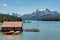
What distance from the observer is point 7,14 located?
18.4m

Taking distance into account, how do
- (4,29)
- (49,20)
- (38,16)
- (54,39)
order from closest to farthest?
1. (54,39)
2. (4,29)
3. (49,20)
4. (38,16)

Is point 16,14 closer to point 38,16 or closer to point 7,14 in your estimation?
point 7,14

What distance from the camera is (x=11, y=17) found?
18406 millimetres

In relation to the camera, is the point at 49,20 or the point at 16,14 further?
the point at 49,20

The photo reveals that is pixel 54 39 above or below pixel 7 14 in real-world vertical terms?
below

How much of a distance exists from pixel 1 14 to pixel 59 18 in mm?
8352

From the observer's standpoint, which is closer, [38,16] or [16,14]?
[16,14]

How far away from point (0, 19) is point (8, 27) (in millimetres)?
3858

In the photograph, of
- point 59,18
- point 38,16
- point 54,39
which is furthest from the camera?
point 38,16

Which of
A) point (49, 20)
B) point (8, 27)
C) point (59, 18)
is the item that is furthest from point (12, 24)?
point (49, 20)

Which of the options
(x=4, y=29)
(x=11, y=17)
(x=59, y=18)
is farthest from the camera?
(x=59, y=18)

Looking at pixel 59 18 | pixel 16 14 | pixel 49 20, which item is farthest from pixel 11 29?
pixel 49 20

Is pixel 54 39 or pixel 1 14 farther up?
pixel 1 14

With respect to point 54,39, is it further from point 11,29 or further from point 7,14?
point 7,14
